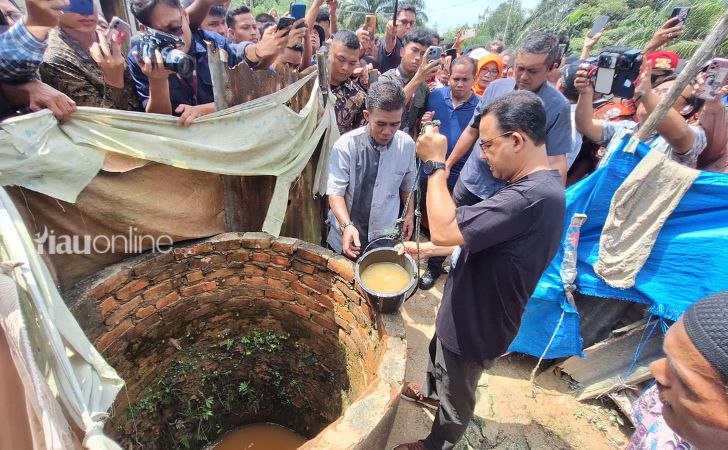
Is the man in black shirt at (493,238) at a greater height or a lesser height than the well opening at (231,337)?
greater

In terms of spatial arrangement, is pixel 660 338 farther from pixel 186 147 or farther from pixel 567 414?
pixel 186 147

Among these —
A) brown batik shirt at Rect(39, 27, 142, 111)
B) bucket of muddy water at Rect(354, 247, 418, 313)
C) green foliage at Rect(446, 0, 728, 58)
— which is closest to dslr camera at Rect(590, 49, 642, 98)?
bucket of muddy water at Rect(354, 247, 418, 313)

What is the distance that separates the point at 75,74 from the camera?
7.20 feet

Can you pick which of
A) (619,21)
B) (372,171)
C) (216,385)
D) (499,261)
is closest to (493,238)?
(499,261)

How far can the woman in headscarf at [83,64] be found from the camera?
6.77ft

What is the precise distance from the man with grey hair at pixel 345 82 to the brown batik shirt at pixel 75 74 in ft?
5.68

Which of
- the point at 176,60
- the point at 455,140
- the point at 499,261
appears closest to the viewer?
the point at 499,261

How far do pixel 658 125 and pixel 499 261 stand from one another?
171cm

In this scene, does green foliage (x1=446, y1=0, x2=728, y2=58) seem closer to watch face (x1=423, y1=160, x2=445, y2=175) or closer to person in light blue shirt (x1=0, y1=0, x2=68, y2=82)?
watch face (x1=423, y1=160, x2=445, y2=175)

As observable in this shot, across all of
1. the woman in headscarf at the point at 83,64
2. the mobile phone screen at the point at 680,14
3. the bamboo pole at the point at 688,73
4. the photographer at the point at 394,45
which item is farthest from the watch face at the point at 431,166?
the photographer at the point at 394,45

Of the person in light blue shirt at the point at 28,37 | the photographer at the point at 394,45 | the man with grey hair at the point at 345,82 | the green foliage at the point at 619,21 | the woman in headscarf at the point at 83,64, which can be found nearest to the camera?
the person in light blue shirt at the point at 28,37

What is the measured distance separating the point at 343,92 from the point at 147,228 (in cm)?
215

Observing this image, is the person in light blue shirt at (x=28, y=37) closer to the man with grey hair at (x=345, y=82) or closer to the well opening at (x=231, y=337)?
the well opening at (x=231, y=337)

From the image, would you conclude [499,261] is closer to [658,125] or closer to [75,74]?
[658,125]
